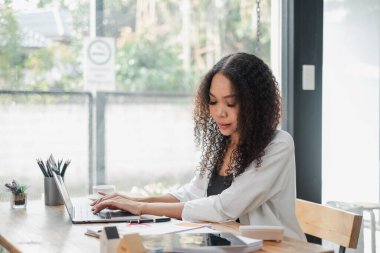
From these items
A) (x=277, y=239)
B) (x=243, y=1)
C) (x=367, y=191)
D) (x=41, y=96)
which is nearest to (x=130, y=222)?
(x=277, y=239)

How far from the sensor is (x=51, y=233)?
71.2 inches

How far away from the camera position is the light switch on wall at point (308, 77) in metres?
3.03

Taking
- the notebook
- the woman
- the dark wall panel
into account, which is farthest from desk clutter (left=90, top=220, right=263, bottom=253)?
the dark wall panel

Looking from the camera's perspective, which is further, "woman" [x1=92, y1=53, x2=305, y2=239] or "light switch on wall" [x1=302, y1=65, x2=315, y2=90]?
"light switch on wall" [x1=302, y1=65, x2=315, y2=90]

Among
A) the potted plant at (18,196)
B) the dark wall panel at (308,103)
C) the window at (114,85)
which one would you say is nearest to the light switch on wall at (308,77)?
the dark wall panel at (308,103)

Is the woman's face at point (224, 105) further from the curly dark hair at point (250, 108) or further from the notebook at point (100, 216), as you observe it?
the notebook at point (100, 216)

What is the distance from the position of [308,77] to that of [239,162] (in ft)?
3.57

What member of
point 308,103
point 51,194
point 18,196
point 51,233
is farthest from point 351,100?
point 51,233

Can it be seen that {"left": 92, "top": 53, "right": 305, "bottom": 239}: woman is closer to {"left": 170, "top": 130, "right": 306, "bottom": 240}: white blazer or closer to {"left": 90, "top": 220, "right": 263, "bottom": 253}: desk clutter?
{"left": 170, "top": 130, "right": 306, "bottom": 240}: white blazer

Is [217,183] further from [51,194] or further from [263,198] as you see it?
[51,194]

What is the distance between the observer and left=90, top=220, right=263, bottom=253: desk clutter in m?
1.35

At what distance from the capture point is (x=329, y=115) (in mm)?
3211

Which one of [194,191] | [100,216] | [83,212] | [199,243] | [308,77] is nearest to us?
[199,243]

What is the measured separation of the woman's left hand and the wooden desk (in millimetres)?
106
